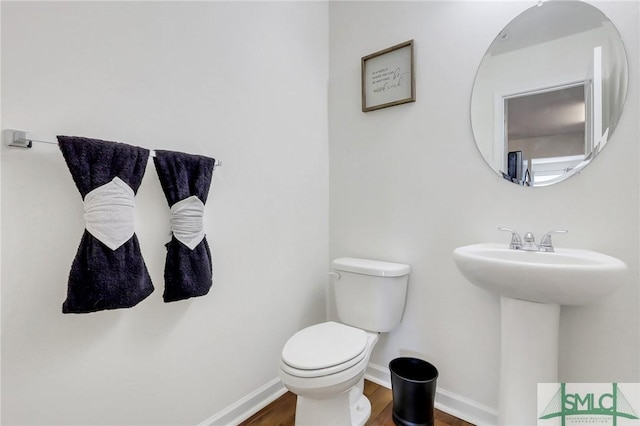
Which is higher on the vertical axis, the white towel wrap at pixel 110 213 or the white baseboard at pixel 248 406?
the white towel wrap at pixel 110 213

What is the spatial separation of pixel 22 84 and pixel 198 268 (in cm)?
76

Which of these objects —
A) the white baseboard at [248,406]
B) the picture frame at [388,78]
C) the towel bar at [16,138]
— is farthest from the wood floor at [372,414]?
the picture frame at [388,78]

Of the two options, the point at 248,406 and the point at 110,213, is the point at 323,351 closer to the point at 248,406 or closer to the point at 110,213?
the point at 248,406

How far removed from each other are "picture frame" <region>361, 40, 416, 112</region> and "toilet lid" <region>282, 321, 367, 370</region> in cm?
122

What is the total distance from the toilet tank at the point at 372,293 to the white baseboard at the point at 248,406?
1.69 ft

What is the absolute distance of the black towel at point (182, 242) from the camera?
1146mm

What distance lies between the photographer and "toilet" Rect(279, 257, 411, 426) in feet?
3.88

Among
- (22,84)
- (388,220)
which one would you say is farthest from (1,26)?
(388,220)

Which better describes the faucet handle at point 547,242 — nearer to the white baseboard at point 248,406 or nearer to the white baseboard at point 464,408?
the white baseboard at point 464,408

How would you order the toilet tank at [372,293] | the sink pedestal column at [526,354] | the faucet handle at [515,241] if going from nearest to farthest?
the sink pedestal column at [526,354]
the faucet handle at [515,241]
the toilet tank at [372,293]

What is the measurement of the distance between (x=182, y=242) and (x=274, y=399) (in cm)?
105

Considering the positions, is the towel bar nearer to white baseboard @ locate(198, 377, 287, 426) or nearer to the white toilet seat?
the white toilet seat

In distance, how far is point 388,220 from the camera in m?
1.75

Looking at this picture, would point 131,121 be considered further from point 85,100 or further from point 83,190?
point 83,190
